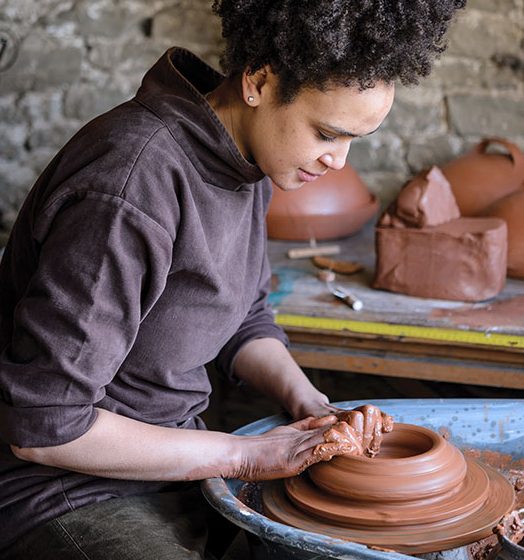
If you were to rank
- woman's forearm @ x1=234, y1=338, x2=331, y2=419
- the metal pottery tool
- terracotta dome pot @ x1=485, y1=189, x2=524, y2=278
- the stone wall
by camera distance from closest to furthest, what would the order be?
woman's forearm @ x1=234, y1=338, x2=331, y2=419
the metal pottery tool
terracotta dome pot @ x1=485, y1=189, x2=524, y2=278
the stone wall

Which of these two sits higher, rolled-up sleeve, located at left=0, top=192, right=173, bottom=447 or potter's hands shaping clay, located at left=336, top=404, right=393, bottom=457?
rolled-up sleeve, located at left=0, top=192, right=173, bottom=447

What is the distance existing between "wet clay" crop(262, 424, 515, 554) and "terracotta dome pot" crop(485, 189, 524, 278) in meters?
1.26

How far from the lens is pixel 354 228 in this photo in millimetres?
3326

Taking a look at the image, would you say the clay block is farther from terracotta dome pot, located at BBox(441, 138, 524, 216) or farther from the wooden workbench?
terracotta dome pot, located at BBox(441, 138, 524, 216)

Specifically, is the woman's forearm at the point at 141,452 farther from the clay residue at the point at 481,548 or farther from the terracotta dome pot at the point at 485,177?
the terracotta dome pot at the point at 485,177

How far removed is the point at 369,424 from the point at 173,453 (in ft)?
1.15

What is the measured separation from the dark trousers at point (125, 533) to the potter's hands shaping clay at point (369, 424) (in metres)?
0.32

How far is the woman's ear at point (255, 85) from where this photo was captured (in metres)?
1.58

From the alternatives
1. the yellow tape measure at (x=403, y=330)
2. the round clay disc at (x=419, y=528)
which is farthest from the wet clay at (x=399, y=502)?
the yellow tape measure at (x=403, y=330)

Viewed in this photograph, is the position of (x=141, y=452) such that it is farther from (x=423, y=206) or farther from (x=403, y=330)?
(x=423, y=206)

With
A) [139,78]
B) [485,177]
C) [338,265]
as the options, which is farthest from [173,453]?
[139,78]

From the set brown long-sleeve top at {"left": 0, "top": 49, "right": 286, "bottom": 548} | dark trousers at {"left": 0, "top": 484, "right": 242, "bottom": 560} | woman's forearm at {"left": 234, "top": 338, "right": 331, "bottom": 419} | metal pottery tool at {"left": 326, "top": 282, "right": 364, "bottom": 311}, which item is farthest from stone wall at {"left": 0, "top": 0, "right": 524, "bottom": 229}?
dark trousers at {"left": 0, "top": 484, "right": 242, "bottom": 560}

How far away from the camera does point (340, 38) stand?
1458 millimetres

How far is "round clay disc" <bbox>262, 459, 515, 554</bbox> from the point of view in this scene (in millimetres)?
1502
